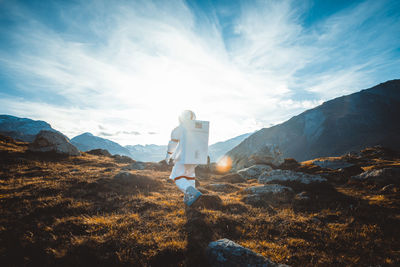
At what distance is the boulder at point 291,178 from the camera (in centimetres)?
1231

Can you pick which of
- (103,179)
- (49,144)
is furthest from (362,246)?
(49,144)

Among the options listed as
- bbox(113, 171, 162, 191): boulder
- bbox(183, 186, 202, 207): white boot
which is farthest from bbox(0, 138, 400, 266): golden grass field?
bbox(113, 171, 162, 191): boulder

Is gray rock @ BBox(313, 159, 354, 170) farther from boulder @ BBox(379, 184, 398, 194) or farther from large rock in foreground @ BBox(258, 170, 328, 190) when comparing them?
boulder @ BBox(379, 184, 398, 194)

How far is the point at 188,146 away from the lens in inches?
331

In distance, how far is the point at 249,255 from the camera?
3.55 m

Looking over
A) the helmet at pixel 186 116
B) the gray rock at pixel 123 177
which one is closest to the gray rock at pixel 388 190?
the helmet at pixel 186 116

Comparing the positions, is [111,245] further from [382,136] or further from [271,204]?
[382,136]

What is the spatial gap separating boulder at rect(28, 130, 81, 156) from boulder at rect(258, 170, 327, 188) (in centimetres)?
2487

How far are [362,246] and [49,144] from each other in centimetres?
2976

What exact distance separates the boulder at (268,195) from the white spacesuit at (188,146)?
3206 millimetres

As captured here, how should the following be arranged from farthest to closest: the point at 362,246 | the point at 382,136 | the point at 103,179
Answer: the point at 382,136 < the point at 103,179 < the point at 362,246

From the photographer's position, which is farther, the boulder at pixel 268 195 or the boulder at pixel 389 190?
the boulder at pixel 389 190

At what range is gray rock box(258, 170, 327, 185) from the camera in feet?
40.6

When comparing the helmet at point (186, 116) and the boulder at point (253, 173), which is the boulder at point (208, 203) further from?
the boulder at point (253, 173)
